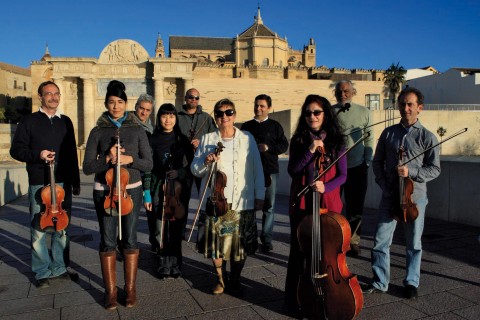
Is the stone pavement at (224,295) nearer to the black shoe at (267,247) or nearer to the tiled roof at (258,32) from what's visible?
the black shoe at (267,247)

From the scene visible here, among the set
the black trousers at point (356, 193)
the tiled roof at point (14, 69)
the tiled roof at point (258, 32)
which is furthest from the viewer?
the tiled roof at point (14, 69)

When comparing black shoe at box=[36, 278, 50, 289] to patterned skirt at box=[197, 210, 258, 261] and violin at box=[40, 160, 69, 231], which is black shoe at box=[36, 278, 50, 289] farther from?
patterned skirt at box=[197, 210, 258, 261]

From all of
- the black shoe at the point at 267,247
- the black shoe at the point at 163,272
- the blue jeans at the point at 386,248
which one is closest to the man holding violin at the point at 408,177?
the blue jeans at the point at 386,248

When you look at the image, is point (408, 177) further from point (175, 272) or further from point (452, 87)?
point (452, 87)

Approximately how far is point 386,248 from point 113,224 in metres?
2.52

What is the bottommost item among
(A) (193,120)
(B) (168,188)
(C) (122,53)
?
(B) (168,188)

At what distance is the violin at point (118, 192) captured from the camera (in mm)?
3305

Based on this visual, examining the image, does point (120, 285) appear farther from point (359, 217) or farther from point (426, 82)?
point (426, 82)

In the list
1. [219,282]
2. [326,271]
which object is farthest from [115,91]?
[326,271]

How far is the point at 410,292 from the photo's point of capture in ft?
11.5

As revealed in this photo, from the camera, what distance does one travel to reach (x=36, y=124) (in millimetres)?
4039

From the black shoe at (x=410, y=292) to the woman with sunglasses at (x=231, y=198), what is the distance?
141cm

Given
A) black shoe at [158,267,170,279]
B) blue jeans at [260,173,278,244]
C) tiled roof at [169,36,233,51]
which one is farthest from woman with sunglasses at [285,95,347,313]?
tiled roof at [169,36,233,51]

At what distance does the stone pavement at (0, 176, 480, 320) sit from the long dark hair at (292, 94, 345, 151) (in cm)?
126
